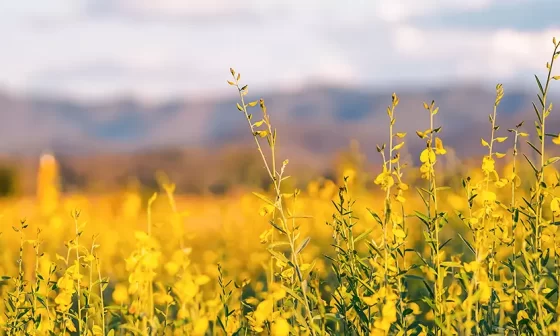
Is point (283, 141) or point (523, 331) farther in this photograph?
point (283, 141)

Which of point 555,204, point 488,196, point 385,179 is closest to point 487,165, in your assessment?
point 488,196

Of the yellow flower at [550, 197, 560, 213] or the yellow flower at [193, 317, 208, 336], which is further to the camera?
the yellow flower at [550, 197, 560, 213]

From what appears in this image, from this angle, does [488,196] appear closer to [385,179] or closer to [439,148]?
[439,148]

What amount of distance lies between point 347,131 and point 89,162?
411ft

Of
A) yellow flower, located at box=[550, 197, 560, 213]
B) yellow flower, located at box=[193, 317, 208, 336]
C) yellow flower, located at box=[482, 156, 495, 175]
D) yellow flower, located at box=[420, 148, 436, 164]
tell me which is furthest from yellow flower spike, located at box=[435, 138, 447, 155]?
yellow flower, located at box=[193, 317, 208, 336]

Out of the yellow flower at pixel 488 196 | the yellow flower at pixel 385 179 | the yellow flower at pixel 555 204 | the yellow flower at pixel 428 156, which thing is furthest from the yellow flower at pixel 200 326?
the yellow flower at pixel 555 204

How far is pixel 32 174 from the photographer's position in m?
64.1

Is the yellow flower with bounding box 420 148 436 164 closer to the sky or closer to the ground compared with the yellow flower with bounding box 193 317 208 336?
closer to the sky

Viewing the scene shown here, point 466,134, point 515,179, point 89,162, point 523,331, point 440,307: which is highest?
point 515,179

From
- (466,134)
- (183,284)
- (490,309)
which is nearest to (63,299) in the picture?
(183,284)

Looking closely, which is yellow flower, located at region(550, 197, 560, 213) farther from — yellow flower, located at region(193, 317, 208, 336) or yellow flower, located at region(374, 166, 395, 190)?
yellow flower, located at region(193, 317, 208, 336)

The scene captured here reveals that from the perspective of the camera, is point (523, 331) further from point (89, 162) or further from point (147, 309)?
point (89, 162)

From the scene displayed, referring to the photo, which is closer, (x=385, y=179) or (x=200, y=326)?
(x=200, y=326)

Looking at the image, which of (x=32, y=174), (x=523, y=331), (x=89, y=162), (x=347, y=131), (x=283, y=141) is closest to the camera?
(x=523, y=331)
